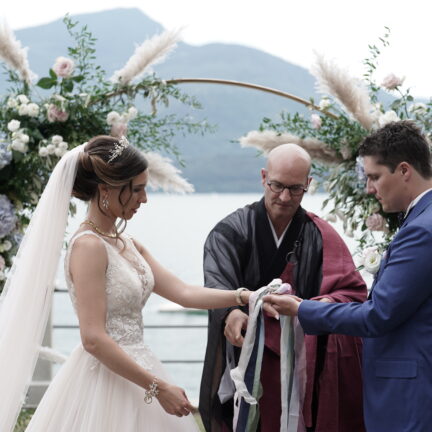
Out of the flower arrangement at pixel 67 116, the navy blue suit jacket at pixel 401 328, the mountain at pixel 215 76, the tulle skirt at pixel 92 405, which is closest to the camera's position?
the navy blue suit jacket at pixel 401 328

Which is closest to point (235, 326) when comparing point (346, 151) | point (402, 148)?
point (402, 148)

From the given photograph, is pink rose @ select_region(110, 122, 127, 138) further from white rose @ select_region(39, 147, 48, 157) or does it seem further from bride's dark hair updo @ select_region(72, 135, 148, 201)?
bride's dark hair updo @ select_region(72, 135, 148, 201)

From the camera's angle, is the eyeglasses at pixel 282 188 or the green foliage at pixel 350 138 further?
the green foliage at pixel 350 138

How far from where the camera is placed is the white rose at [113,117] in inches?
203

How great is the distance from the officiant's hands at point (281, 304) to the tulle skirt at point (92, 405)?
0.64 meters

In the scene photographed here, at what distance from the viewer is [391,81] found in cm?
491

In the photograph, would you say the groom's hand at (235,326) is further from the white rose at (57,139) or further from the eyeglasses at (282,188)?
the white rose at (57,139)

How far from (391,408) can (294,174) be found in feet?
4.16

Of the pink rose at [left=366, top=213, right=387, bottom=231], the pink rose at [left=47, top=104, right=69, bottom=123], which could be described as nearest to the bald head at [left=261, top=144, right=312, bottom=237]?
the pink rose at [left=366, top=213, right=387, bottom=231]

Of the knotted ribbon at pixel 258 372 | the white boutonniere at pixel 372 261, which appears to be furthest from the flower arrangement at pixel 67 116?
the knotted ribbon at pixel 258 372

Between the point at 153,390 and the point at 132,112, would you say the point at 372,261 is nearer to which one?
the point at 153,390

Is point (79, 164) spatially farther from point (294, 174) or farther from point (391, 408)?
point (391, 408)

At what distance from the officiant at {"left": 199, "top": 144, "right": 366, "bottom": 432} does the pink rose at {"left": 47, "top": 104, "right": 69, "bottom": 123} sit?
5.10 feet

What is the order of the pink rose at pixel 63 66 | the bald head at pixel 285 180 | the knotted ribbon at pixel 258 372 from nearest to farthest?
1. the knotted ribbon at pixel 258 372
2. the bald head at pixel 285 180
3. the pink rose at pixel 63 66
